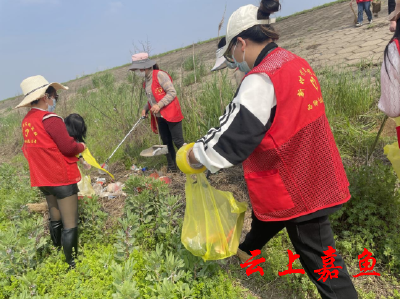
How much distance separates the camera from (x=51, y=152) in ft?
7.04

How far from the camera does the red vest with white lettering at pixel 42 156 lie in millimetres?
2096

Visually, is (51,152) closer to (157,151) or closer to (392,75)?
(157,151)

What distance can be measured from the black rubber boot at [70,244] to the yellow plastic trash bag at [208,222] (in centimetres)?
106

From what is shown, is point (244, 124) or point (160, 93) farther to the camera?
point (160, 93)

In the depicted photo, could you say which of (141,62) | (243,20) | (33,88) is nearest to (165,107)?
(141,62)

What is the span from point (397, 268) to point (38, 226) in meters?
2.99

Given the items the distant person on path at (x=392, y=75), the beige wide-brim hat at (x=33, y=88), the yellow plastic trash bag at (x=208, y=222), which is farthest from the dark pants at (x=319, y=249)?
the beige wide-brim hat at (x=33, y=88)

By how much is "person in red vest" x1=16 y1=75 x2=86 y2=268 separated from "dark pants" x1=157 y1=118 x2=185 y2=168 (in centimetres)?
178

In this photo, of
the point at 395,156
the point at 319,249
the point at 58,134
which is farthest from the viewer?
the point at 58,134

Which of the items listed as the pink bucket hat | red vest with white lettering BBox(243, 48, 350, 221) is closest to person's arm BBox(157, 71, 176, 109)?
the pink bucket hat

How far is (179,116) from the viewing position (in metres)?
3.91

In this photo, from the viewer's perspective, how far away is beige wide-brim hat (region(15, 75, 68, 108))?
2.09 meters

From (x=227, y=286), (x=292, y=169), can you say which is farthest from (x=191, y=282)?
(x=292, y=169)

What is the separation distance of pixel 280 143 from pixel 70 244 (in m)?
1.91
